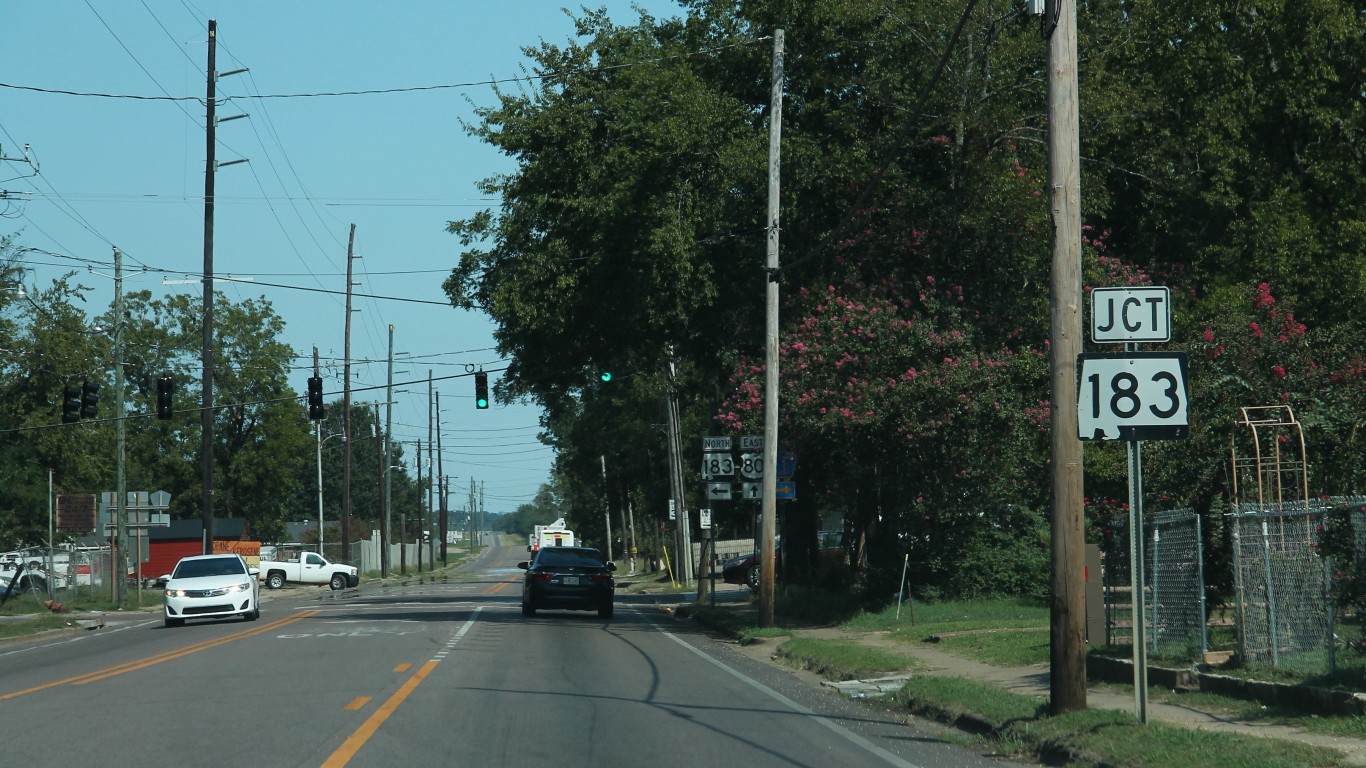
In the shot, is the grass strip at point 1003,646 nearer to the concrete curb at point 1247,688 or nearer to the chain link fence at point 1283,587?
the concrete curb at point 1247,688

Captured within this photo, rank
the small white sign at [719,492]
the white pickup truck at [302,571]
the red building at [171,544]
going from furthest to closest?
the red building at [171,544] → the white pickup truck at [302,571] → the small white sign at [719,492]

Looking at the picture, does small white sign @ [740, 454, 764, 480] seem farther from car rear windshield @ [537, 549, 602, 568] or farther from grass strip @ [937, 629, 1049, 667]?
grass strip @ [937, 629, 1049, 667]

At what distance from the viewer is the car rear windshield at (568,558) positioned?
32.0 metres

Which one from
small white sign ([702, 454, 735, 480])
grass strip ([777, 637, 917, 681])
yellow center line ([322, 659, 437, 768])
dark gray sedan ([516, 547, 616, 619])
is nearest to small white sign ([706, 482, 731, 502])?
small white sign ([702, 454, 735, 480])

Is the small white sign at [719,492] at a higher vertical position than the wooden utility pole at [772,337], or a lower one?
lower

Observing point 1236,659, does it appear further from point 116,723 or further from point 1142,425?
point 116,723

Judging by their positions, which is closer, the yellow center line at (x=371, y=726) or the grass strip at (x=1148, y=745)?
the grass strip at (x=1148, y=745)

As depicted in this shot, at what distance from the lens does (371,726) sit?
1237 cm

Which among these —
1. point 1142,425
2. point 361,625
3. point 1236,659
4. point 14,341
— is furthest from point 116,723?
point 14,341

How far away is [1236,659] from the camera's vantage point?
47.3ft

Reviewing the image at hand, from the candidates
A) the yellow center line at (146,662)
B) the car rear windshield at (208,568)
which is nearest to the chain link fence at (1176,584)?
the yellow center line at (146,662)

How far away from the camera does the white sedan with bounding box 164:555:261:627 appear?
30.7 metres

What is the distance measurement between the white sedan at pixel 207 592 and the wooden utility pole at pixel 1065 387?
74.6ft

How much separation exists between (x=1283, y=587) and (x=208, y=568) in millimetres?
24389
